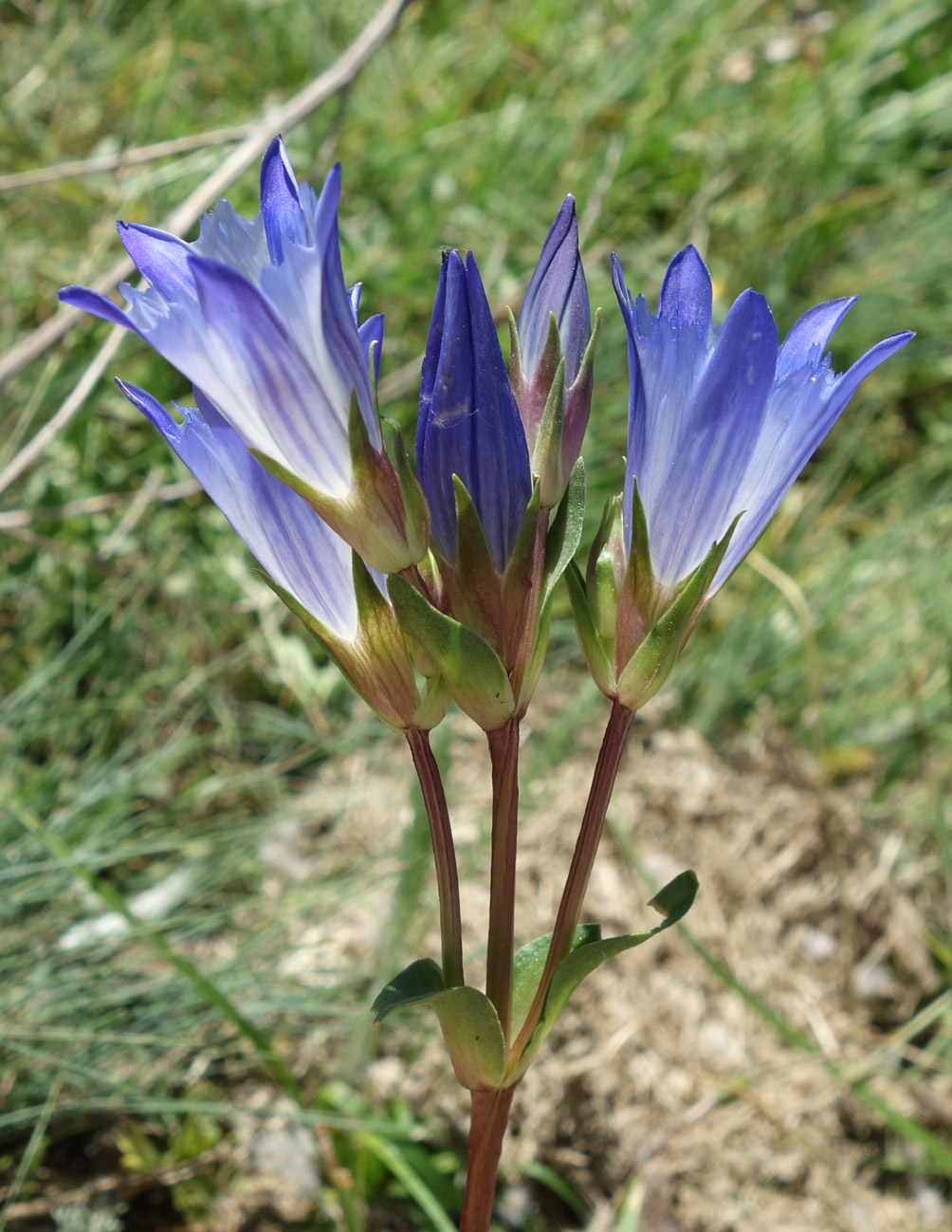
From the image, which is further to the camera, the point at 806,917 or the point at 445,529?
the point at 806,917

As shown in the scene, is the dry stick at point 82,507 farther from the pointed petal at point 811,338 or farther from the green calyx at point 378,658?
the pointed petal at point 811,338

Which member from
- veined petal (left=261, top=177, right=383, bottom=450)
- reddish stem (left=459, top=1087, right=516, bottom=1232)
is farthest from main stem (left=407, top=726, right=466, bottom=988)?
veined petal (left=261, top=177, right=383, bottom=450)

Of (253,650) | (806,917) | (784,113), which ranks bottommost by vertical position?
(806,917)

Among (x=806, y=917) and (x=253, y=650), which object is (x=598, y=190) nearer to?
(x=253, y=650)

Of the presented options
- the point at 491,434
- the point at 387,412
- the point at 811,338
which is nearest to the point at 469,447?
the point at 491,434

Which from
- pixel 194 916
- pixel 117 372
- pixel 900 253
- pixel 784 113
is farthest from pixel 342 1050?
pixel 784 113

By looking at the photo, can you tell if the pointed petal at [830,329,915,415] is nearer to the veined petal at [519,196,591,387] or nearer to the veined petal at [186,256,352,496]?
the veined petal at [519,196,591,387]
